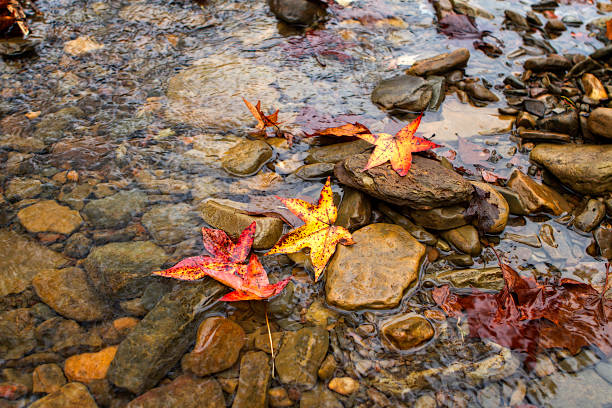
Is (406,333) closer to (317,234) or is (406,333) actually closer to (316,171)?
(317,234)

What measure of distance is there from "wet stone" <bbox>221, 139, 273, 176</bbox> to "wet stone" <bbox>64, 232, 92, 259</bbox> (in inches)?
43.0

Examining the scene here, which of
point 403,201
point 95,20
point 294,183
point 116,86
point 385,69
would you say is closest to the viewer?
point 403,201

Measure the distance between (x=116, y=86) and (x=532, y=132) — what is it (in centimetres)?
383

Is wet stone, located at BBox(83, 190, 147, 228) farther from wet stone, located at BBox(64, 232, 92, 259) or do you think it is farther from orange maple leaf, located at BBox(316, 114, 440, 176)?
orange maple leaf, located at BBox(316, 114, 440, 176)

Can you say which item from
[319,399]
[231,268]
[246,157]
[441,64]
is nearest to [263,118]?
[246,157]

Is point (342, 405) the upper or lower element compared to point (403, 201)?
lower

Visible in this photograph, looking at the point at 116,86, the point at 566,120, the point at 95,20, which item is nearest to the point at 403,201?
the point at 566,120

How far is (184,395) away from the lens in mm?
1920

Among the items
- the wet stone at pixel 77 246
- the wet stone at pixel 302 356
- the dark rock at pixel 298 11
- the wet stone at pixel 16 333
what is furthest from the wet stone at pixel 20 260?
the dark rock at pixel 298 11

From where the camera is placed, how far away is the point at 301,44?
14.6 ft

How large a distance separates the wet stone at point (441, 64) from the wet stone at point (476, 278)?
7.66ft

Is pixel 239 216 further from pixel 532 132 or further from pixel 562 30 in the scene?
pixel 562 30

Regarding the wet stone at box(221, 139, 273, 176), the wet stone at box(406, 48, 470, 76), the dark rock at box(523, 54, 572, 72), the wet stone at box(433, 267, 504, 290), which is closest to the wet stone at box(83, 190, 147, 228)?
the wet stone at box(221, 139, 273, 176)

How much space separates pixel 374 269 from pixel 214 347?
1005mm
